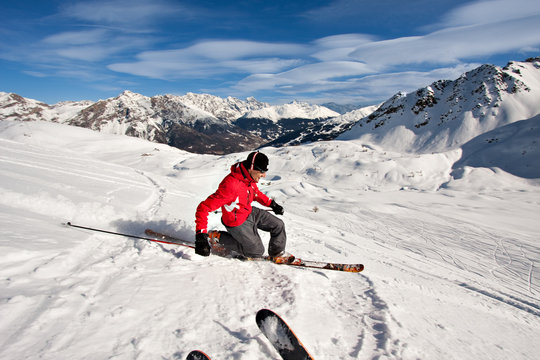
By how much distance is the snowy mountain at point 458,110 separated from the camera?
26828mm

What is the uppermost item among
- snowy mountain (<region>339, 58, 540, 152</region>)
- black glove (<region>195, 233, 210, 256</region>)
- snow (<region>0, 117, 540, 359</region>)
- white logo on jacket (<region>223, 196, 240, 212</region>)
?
snowy mountain (<region>339, 58, 540, 152</region>)

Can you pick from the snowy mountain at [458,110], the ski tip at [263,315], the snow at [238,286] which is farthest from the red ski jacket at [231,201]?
the snowy mountain at [458,110]

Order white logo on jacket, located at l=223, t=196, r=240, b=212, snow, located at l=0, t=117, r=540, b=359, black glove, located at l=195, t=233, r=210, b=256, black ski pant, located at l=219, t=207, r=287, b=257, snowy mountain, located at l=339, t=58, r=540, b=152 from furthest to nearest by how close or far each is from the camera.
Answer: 1. snowy mountain, located at l=339, t=58, r=540, b=152
2. black ski pant, located at l=219, t=207, r=287, b=257
3. white logo on jacket, located at l=223, t=196, r=240, b=212
4. black glove, located at l=195, t=233, r=210, b=256
5. snow, located at l=0, t=117, r=540, b=359

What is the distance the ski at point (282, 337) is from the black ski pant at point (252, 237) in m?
1.91

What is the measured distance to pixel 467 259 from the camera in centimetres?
627

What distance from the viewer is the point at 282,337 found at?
7.52 ft

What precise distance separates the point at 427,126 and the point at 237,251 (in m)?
33.0

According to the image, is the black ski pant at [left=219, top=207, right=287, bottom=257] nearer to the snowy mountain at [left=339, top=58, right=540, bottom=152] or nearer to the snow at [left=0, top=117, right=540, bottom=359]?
the snow at [left=0, top=117, right=540, bottom=359]

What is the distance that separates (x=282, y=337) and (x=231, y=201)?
7.48 feet

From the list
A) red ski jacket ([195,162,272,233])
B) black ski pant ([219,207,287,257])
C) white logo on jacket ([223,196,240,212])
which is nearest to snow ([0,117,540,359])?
black ski pant ([219,207,287,257])

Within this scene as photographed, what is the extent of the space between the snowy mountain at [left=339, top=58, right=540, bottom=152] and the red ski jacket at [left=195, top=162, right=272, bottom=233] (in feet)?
91.5

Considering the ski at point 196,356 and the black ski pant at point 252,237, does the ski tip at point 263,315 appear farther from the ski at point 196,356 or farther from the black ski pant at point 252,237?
the black ski pant at point 252,237

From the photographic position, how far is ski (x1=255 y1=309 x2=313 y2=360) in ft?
7.23

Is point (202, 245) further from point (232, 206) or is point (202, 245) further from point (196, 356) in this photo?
point (196, 356)
